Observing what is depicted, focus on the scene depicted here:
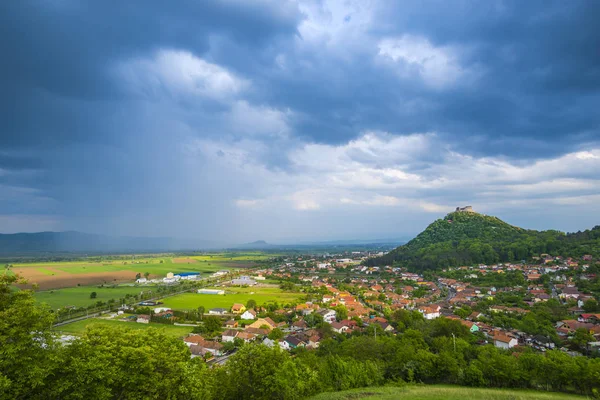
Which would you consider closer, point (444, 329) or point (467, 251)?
point (444, 329)

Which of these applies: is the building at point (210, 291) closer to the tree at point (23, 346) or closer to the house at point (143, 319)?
the house at point (143, 319)

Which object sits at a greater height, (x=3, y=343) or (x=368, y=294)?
(x=3, y=343)

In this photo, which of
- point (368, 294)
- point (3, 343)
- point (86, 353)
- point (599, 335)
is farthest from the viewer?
point (368, 294)

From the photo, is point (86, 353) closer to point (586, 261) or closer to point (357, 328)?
point (357, 328)

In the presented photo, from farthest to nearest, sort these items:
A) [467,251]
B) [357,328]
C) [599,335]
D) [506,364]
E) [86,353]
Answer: [467,251] < [357,328] < [599,335] < [506,364] < [86,353]

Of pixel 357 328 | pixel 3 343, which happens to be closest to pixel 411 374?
pixel 357 328

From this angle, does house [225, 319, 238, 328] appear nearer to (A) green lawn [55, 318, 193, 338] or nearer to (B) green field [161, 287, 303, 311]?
(A) green lawn [55, 318, 193, 338]

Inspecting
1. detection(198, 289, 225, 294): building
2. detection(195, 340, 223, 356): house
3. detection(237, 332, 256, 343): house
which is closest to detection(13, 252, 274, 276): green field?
detection(198, 289, 225, 294): building
